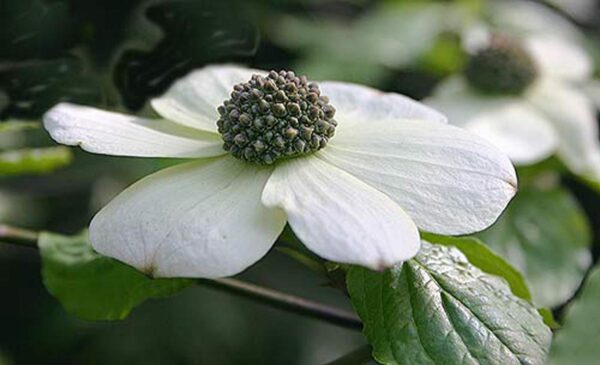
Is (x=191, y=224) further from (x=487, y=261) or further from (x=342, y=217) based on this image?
(x=487, y=261)

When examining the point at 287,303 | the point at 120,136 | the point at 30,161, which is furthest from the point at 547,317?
the point at 30,161

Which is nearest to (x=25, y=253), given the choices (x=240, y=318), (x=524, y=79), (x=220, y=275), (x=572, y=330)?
(x=240, y=318)

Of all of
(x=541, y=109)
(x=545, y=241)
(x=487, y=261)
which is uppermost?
(x=487, y=261)

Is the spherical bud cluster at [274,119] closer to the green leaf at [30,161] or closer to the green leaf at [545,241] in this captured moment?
the green leaf at [30,161]

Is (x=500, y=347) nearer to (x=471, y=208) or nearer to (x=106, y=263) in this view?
(x=471, y=208)

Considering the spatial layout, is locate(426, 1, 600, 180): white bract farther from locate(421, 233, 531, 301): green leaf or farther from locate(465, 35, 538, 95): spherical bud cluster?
locate(421, 233, 531, 301): green leaf

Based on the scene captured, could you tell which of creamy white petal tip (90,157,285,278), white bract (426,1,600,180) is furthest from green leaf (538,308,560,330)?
white bract (426,1,600,180)
